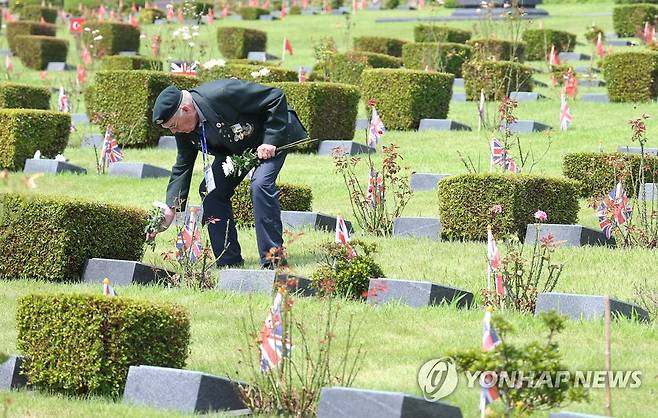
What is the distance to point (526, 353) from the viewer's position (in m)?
5.90

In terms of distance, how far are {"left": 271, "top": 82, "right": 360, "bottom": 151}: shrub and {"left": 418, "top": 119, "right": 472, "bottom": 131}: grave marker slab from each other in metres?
1.52

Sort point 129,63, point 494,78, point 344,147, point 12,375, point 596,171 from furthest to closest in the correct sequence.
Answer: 1. point 129,63
2. point 494,78
3. point 344,147
4. point 596,171
5. point 12,375

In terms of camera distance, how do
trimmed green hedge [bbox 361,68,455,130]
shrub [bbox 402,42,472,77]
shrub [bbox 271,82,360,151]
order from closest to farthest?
1. shrub [bbox 271,82,360,151]
2. trimmed green hedge [bbox 361,68,455,130]
3. shrub [bbox 402,42,472,77]

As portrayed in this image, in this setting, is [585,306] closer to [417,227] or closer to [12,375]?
[12,375]

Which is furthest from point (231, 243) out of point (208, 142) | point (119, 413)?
point (119, 413)

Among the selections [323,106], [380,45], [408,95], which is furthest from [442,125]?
[380,45]

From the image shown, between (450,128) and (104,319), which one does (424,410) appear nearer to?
(104,319)

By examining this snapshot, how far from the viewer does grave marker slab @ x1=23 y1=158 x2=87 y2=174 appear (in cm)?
1661

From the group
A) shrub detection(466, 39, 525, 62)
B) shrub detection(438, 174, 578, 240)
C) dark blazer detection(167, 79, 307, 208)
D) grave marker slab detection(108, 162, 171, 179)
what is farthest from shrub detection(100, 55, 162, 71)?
dark blazer detection(167, 79, 307, 208)

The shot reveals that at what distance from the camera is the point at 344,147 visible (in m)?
17.3

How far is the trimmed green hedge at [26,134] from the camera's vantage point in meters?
16.9

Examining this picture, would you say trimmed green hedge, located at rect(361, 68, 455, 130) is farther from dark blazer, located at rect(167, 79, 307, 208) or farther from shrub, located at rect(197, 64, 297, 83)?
dark blazer, located at rect(167, 79, 307, 208)

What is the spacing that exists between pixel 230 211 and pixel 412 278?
142 cm

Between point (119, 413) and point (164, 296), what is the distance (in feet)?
9.48
